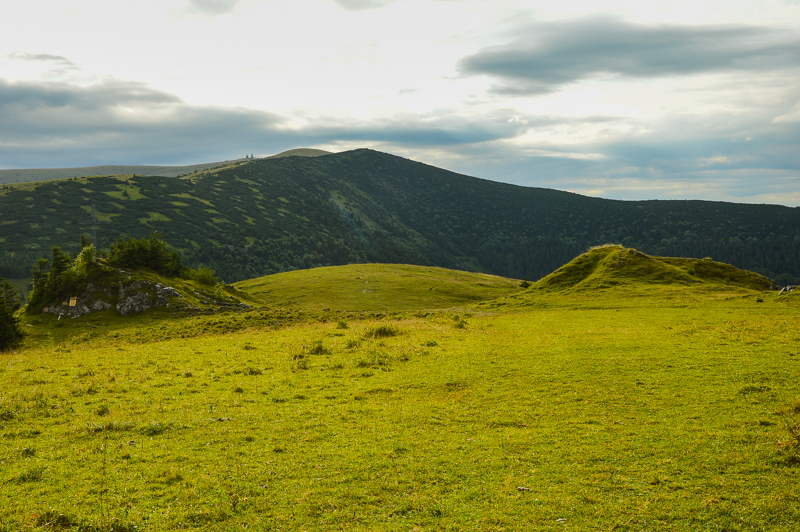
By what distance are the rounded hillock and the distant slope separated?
61.5 ft

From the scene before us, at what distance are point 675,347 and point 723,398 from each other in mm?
8429

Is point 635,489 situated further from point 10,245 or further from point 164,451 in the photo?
point 10,245

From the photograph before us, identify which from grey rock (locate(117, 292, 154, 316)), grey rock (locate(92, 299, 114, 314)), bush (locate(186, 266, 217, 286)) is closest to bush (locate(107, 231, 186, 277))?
bush (locate(186, 266, 217, 286))

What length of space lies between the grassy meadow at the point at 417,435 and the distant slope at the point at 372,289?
43.9 meters

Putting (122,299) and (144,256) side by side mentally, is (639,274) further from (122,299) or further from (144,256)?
(144,256)

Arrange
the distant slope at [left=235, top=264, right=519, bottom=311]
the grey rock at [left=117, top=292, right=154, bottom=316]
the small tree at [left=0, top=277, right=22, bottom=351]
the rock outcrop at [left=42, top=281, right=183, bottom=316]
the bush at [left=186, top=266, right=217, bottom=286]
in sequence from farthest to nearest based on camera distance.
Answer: the distant slope at [left=235, top=264, right=519, bottom=311]
the bush at [left=186, top=266, right=217, bottom=286]
the grey rock at [left=117, top=292, right=154, bottom=316]
the rock outcrop at [left=42, top=281, right=183, bottom=316]
the small tree at [left=0, top=277, right=22, bottom=351]

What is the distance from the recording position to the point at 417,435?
1472 cm

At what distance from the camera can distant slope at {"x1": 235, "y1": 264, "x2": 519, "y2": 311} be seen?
2928 inches

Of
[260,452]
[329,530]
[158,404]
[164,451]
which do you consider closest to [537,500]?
[329,530]

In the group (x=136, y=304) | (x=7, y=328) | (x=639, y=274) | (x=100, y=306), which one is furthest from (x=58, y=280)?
(x=639, y=274)

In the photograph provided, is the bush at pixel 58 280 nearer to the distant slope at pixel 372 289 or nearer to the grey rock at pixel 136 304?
the grey rock at pixel 136 304

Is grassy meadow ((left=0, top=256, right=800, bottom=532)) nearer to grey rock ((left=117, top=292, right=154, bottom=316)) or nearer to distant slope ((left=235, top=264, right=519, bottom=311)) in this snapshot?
grey rock ((left=117, top=292, right=154, bottom=316))

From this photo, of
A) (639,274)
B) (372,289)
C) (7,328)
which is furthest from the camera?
(372,289)

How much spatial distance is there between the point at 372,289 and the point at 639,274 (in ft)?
153
